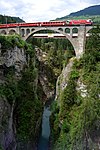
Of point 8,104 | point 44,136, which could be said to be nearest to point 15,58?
point 8,104

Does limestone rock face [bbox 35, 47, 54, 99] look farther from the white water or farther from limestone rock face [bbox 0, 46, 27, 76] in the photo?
limestone rock face [bbox 0, 46, 27, 76]

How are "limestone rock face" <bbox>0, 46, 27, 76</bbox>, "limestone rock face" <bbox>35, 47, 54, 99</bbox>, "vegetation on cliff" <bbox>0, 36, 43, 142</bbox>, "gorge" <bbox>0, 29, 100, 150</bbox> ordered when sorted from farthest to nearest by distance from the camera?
"limestone rock face" <bbox>35, 47, 54, 99</bbox>
"limestone rock face" <bbox>0, 46, 27, 76</bbox>
"vegetation on cliff" <bbox>0, 36, 43, 142</bbox>
"gorge" <bbox>0, 29, 100, 150</bbox>

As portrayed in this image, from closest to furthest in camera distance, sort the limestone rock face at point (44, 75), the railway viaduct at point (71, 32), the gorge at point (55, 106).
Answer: the gorge at point (55, 106), the railway viaduct at point (71, 32), the limestone rock face at point (44, 75)

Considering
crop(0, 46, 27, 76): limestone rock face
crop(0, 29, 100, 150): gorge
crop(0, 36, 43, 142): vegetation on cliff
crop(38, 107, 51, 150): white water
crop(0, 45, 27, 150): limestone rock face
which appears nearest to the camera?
crop(0, 45, 27, 150): limestone rock face

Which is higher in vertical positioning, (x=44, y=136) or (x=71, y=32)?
(x=71, y=32)

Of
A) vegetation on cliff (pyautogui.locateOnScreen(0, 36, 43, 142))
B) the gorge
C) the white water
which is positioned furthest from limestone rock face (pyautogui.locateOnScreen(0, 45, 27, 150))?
the white water

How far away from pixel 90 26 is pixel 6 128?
81.1 feet

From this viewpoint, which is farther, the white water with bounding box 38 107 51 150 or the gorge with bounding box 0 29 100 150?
the white water with bounding box 38 107 51 150

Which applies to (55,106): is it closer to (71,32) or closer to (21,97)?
(21,97)

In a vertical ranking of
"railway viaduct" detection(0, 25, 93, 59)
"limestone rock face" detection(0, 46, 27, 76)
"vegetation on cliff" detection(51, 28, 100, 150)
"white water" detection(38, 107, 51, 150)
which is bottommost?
"white water" detection(38, 107, 51, 150)

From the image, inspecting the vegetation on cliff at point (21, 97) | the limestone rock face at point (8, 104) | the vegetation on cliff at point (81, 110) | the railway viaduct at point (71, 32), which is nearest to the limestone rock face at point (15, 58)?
the limestone rock face at point (8, 104)

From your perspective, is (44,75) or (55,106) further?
(44,75)

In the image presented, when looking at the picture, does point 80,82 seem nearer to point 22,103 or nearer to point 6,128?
point 22,103

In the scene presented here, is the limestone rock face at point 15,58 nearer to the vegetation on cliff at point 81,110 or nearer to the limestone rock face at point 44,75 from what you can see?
the vegetation on cliff at point 81,110
